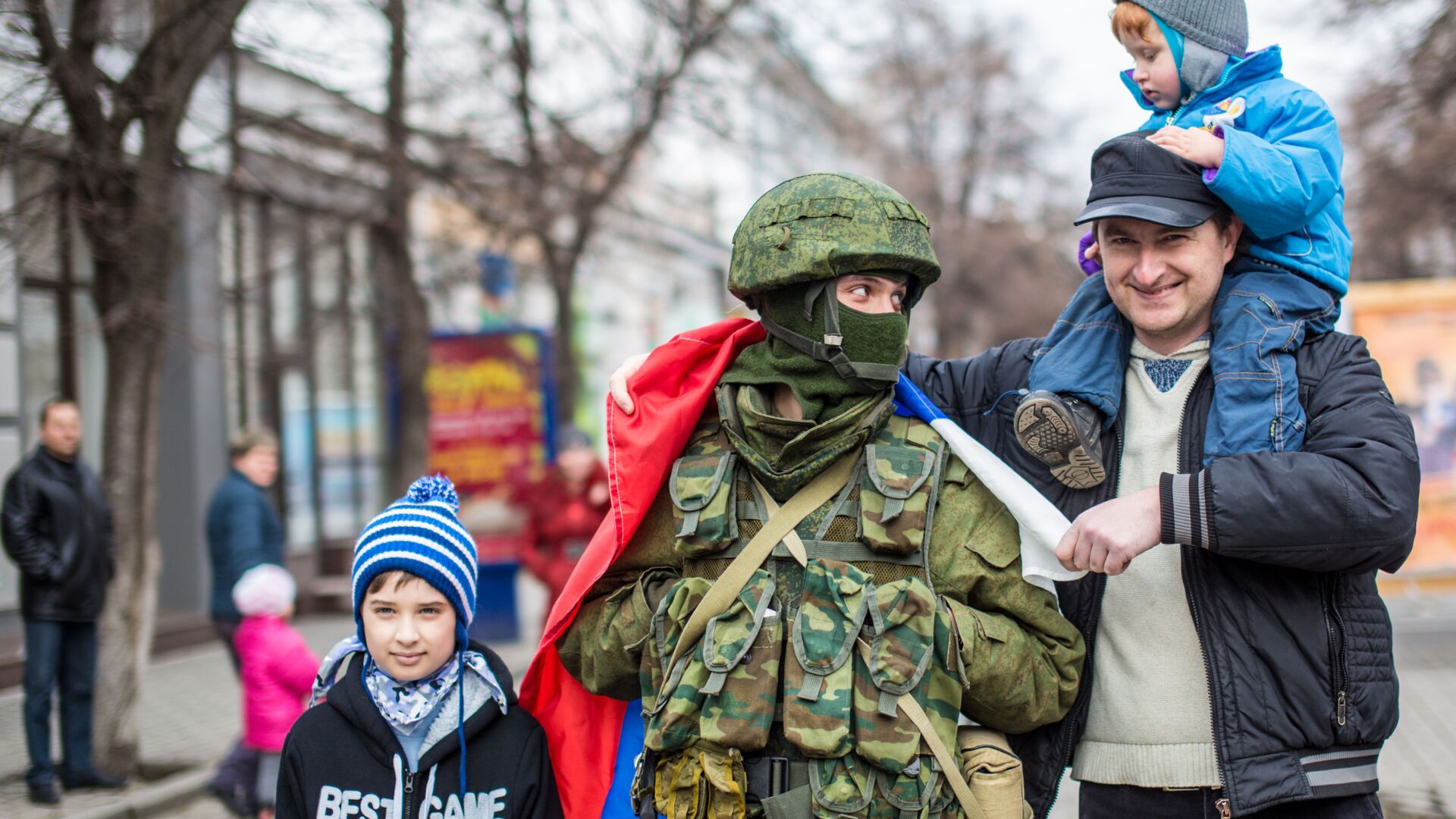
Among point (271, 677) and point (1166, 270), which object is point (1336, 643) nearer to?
point (1166, 270)

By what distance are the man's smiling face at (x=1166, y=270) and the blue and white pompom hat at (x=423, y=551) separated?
4.95 ft

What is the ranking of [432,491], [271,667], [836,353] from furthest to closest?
1. [271,667]
2. [432,491]
3. [836,353]

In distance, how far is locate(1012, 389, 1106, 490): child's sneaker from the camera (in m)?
2.37

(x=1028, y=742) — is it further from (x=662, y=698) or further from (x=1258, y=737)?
(x=662, y=698)

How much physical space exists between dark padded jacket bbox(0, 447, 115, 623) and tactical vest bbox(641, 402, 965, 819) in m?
5.15

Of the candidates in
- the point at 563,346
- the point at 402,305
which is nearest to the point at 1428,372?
the point at 563,346

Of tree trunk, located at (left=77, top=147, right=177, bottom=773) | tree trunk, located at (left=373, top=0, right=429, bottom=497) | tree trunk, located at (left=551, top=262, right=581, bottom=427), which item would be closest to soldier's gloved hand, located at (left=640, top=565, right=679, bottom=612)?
tree trunk, located at (left=77, top=147, right=177, bottom=773)

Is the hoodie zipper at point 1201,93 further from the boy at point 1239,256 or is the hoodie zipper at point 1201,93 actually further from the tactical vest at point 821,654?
the tactical vest at point 821,654

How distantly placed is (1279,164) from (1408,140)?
11908 mm

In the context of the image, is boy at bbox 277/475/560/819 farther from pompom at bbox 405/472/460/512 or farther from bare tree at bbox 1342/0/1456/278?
bare tree at bbox 1342/0/1456/278

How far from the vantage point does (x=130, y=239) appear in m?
6.52

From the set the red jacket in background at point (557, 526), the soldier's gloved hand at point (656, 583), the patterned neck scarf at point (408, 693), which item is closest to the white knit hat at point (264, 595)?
the patterned neck scarf at point (408, 693)

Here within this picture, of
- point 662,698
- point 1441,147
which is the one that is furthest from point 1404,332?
point 662,698

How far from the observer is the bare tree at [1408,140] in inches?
341
